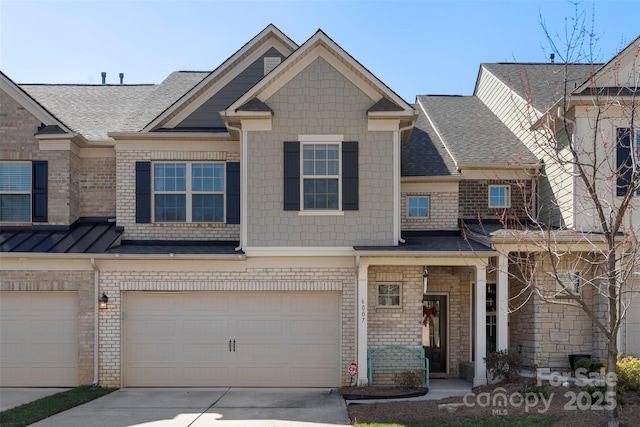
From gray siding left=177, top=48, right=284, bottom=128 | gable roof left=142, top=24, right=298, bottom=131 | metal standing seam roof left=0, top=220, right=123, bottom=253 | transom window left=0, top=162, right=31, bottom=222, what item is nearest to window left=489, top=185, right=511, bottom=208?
gable roof left=142, top=24, right=298, bottom=131

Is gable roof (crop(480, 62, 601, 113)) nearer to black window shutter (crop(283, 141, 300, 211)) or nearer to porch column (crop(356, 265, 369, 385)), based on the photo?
black window shutter (crop(283, 141, 300, 211))

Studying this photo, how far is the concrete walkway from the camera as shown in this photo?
11.9m

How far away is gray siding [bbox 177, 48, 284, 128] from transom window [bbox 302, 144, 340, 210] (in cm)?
284

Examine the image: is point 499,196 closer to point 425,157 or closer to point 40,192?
point 425,157

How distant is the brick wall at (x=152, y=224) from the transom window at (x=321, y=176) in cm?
224

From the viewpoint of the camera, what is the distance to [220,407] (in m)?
11.4

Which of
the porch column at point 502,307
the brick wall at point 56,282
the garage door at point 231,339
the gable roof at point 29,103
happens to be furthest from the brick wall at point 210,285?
the gable roof at point 29,103

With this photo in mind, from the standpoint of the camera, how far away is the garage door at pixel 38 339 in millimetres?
13844

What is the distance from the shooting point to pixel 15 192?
15.0 meters

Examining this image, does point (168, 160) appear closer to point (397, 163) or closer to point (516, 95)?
point (397, 163)

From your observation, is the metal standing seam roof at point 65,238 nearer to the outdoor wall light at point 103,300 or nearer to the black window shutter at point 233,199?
the outdoor wall light at point 103,300

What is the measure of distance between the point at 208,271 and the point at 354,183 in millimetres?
3854

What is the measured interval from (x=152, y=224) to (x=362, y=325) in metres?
5.63

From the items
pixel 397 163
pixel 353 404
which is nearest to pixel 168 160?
pixel 397 163
